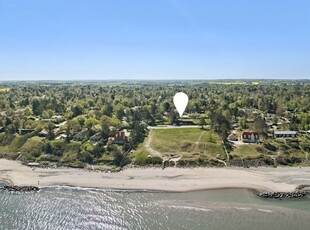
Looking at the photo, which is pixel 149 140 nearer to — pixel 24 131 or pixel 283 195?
pixel 24 131

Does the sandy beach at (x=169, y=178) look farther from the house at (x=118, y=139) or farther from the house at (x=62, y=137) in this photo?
the house at (x=62, y=137)

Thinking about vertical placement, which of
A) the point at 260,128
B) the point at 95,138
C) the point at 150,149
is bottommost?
the point at 150,149

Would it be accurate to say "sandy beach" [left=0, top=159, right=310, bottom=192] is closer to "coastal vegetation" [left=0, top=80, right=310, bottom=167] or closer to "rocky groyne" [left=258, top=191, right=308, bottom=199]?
"rocky groyne" [left=258, top=191, right=308, bottom=199]

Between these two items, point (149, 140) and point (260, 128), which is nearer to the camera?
point (149, 140)

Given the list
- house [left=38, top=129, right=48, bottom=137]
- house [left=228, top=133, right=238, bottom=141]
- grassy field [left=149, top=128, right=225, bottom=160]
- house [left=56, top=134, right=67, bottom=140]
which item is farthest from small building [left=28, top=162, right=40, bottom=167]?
house [left=228, top=133, right=238, bottom=141]

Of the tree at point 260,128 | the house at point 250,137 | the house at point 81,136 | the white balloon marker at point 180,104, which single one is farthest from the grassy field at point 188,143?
the house at point 81,136

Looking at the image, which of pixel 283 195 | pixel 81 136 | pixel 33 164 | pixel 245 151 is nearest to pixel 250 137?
pixel 245 151
